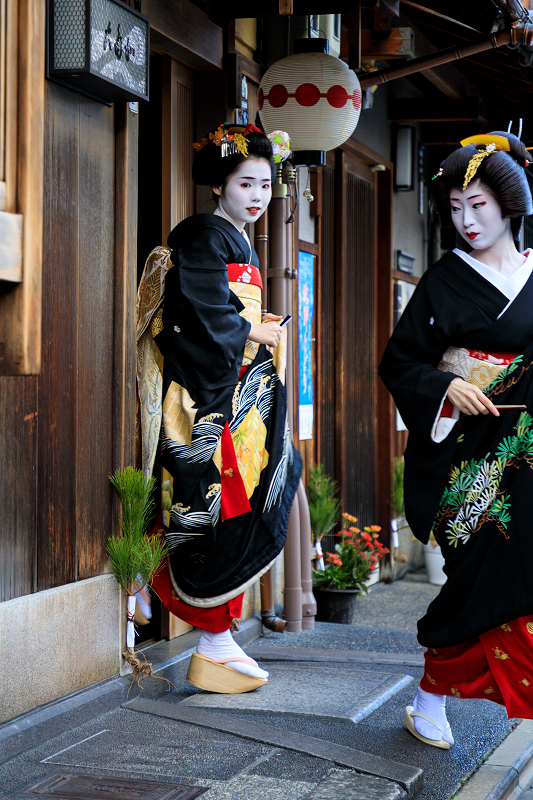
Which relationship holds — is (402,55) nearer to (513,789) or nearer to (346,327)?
(346,327)

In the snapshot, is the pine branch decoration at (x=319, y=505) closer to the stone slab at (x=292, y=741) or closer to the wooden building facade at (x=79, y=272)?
the wooden building facade at (x=79, y=272)

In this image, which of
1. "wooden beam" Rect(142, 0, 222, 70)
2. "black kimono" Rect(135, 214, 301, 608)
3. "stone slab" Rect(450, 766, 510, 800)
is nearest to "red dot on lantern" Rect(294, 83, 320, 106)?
"wooden beam" Rect(142, 0, 222, 70)

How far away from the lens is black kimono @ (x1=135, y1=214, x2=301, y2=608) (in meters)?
4.15

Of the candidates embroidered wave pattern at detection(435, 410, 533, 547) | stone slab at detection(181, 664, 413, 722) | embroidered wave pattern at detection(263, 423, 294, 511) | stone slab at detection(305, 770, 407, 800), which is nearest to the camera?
stone slab at detection(305, 770, 407, 800)

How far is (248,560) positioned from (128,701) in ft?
2.69

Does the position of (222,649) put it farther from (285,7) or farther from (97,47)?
(285,7)

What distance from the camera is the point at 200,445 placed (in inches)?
165

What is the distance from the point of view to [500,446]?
147 inches

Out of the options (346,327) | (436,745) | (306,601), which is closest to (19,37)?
(436,745)

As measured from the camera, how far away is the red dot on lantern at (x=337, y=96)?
543cm

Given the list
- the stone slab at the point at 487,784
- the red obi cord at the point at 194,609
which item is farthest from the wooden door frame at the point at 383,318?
the stone slab at the point at 487,784

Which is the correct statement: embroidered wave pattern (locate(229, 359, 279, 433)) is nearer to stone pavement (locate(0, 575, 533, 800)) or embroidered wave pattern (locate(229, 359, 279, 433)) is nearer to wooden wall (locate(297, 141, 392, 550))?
stone pavement (locate(0, 575, 533, 800))

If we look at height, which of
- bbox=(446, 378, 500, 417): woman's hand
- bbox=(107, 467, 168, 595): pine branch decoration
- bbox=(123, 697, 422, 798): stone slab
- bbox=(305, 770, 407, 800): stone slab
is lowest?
bbox=(123, 697, 422, 798): stone slab

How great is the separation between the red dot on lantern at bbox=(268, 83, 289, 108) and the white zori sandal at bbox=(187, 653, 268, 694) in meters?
3.18
